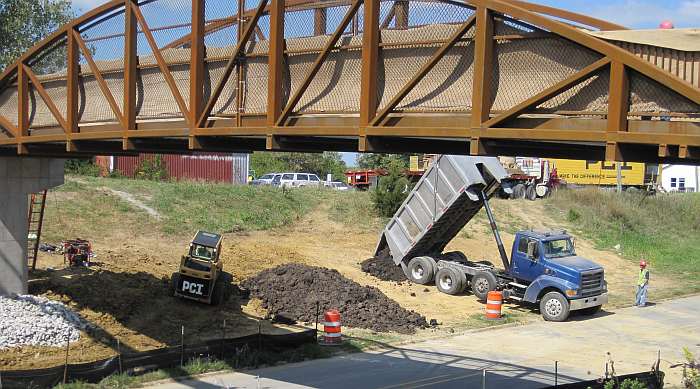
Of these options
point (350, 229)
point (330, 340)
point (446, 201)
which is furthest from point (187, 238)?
point (330, 340)

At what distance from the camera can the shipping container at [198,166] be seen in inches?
1860

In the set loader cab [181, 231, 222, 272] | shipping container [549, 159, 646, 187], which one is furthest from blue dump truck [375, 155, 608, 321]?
shipping container [549, 159, 646, 187]

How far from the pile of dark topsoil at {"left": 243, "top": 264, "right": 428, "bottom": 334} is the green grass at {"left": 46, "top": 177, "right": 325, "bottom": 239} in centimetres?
951

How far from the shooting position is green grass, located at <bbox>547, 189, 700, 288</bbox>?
4178 cm

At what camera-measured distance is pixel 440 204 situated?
26547mm

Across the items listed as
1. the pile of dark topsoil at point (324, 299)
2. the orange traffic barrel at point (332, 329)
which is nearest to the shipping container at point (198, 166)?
the pile of dark topsoil at point (324, 299)

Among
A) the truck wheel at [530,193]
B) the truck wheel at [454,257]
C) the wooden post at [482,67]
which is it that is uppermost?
the wooden post at [482,67]

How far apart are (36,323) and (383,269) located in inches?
546

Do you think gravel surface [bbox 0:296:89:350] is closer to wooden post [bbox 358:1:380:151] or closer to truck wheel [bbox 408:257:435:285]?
wooden post [bbox 358:1:380:151]

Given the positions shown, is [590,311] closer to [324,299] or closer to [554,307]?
[554,307]

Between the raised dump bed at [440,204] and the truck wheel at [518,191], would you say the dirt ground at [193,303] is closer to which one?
the raised dump bed at [440,204]

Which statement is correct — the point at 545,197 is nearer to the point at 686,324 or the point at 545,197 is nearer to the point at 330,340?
the point at 686,324

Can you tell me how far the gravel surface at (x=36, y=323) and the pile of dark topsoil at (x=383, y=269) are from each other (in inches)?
488

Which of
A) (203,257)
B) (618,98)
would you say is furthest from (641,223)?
(618,98)
